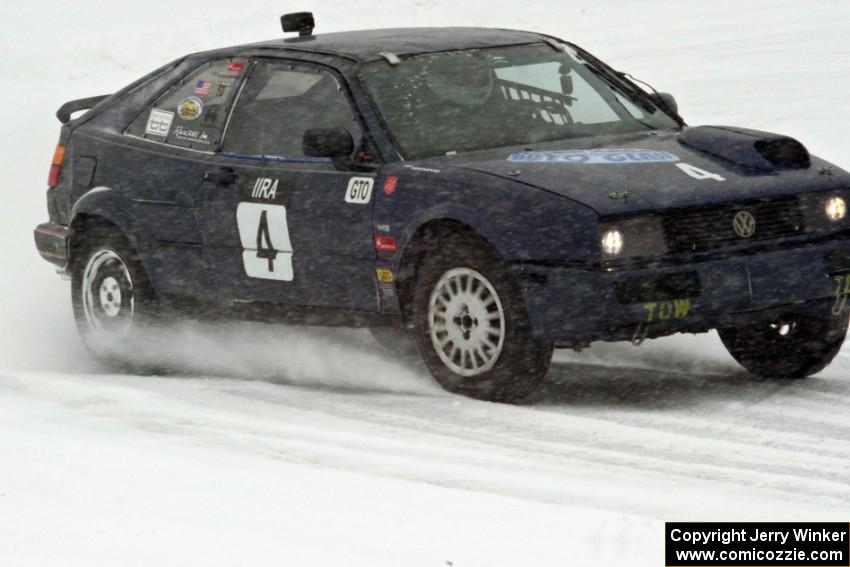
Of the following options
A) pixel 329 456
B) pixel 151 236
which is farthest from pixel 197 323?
pixel 329 456

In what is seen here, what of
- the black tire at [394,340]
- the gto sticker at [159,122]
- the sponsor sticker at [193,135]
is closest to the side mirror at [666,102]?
the black tire at [394,340]

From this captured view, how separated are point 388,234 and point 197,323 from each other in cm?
184

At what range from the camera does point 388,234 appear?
765cm

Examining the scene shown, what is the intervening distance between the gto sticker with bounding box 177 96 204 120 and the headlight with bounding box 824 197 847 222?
10.8 ft

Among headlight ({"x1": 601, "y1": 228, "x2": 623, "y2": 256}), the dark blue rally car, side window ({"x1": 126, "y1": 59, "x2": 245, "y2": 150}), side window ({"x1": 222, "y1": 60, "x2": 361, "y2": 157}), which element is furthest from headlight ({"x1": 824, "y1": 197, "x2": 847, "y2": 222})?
side window ({"x1": 126, "y1": 59, "x2": 245, "y2": 150})

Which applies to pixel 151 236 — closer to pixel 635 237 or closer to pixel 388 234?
pixel 388 234

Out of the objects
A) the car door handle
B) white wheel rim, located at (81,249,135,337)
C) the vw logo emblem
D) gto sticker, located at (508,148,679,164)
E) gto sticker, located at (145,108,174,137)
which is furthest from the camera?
white wheel rim, located at (81,249,135,337)

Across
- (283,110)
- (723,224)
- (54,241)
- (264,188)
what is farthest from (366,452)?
(54,241)

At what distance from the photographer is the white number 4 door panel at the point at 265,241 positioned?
26.7ft

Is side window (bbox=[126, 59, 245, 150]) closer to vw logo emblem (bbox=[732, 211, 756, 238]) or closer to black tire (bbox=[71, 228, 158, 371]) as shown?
black tire (bbox=[71, 228, 158, 371])

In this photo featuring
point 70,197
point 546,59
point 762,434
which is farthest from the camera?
point 70,197

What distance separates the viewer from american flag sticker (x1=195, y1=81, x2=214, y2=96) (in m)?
8.91

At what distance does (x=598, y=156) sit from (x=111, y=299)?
311 centimetres

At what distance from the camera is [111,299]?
30.4 feet
